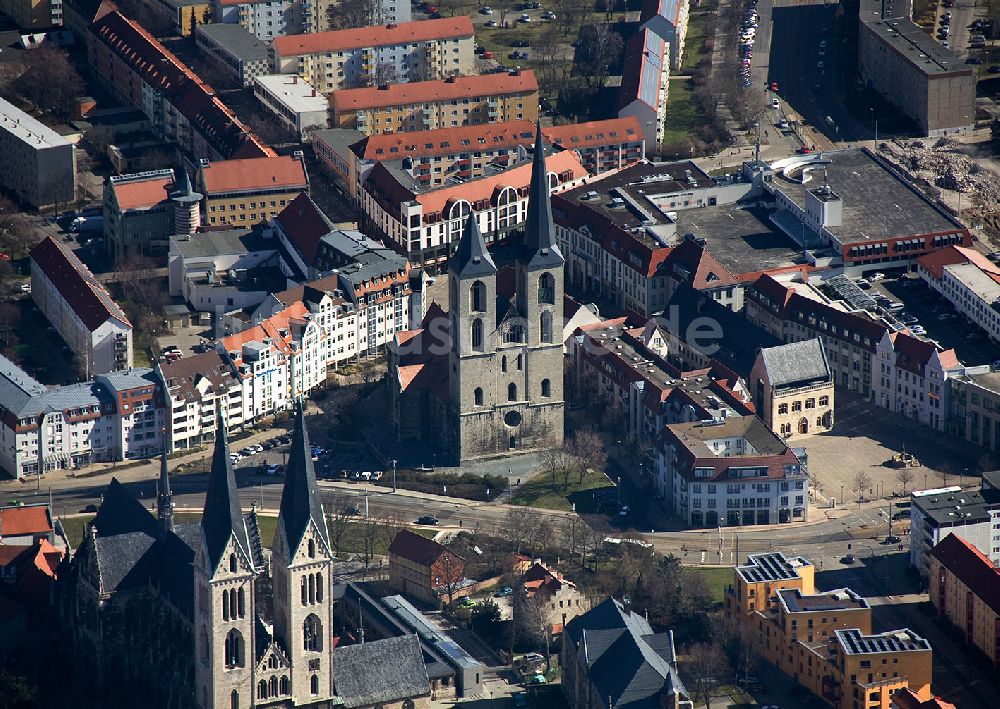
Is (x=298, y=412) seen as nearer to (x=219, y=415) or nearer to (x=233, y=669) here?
(x=219, y=415)

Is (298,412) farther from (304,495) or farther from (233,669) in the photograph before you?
(233,669)

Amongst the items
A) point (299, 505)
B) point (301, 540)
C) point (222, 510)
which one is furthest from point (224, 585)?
point (299, 505)

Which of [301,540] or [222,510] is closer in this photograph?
[222,510]

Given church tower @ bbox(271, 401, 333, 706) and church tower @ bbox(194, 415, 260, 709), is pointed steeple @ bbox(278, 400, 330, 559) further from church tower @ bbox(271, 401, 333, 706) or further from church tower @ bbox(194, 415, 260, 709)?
church tower @ bbox(194, 415, 260, 709)

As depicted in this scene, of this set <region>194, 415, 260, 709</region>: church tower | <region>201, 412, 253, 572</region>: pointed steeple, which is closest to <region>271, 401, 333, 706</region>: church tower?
<region>194, 415, 260, 709</region>: church tower

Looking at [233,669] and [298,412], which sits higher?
[298,412]

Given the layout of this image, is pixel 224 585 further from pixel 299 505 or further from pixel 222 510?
pixel 299 505

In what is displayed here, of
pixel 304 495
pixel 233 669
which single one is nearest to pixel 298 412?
pixel 304 495
